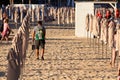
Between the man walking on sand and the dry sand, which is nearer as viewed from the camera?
the dry sand

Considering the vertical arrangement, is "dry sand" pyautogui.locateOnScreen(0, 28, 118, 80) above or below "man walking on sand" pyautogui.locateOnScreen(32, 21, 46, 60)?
below

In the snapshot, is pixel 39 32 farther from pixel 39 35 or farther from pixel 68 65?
pixel 68 65

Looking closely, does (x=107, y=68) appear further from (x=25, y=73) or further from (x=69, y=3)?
(x=69, y=3)

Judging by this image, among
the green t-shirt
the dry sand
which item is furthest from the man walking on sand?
the dry sand

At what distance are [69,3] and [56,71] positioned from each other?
284ft

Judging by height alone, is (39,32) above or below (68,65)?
above

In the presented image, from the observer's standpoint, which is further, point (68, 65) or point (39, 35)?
point (39, 35)

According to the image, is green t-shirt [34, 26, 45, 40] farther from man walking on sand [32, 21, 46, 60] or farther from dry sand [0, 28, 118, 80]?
dry sand [0, 28, 118, 80]

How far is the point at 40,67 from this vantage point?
19422 millimetres

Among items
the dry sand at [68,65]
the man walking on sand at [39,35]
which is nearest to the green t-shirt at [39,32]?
the man walking on sand at [39,35]

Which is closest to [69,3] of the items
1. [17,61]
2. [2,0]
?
[2,0]

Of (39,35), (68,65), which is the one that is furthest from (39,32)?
(68,65)

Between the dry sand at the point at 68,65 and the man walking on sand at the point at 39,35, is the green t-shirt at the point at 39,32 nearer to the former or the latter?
the man walking on sand at the point at 39,35

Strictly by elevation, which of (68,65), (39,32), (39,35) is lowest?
(68,65)
